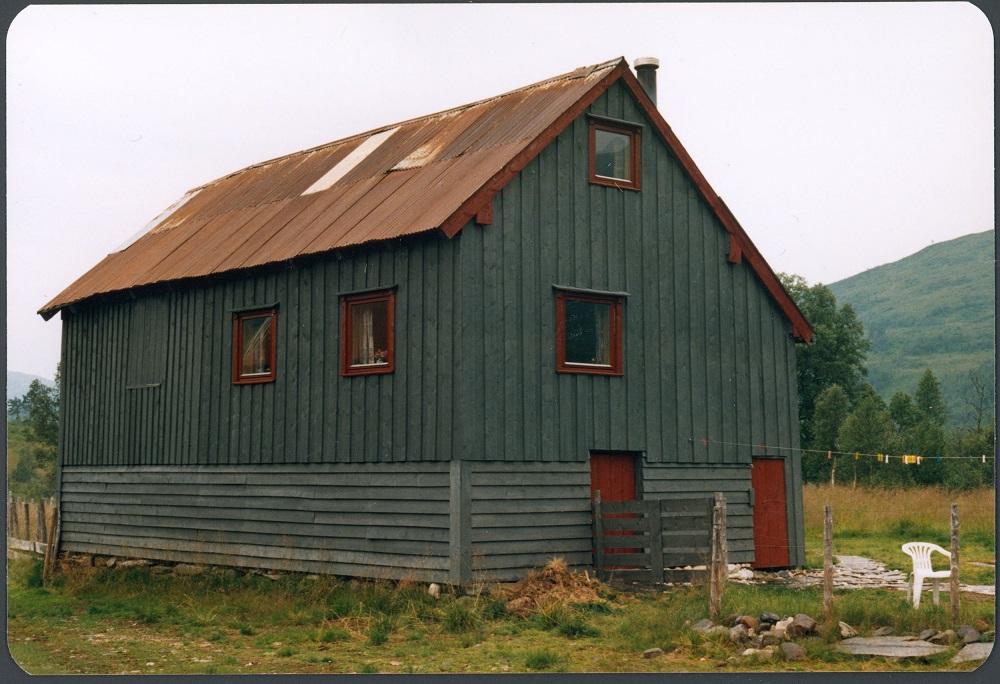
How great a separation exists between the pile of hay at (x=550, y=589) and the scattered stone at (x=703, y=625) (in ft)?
10.4

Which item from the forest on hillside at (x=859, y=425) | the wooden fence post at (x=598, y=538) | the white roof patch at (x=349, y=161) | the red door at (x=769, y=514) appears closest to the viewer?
the wooden fence post at (x=598, y=538)

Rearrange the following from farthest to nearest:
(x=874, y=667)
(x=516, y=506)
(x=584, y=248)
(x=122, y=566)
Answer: (x=122, y=566), (x=584, y=248), (x=516, y=506), (x=874, y=667)

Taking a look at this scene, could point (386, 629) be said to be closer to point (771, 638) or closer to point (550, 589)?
point (550, 589)

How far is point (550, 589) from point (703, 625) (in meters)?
4.10

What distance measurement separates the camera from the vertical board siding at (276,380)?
19.7 metres

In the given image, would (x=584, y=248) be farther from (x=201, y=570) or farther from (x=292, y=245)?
(x=201, y=570)

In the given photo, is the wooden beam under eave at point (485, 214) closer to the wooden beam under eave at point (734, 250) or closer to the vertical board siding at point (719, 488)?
the vertical board siding at point (719, 488)

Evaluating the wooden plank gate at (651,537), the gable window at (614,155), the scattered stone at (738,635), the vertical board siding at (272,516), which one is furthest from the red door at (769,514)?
the scattered stone at (738,635)

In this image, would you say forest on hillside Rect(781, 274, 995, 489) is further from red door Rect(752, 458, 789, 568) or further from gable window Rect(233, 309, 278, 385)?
gable window Rect(233, 309, 278, 385)

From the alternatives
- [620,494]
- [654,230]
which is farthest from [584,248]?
[620,494]

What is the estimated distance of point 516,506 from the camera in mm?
19703

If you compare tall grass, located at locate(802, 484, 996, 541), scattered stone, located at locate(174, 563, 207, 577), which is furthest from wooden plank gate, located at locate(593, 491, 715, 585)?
tall grass, located at locate(802, 484, 996, 541)

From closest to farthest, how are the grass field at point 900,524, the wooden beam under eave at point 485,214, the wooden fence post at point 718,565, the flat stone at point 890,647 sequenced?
the flat stone at point 890,647 → the wooden fence post at point 718,565 → the wooden beam under eave at point 485,214 → the grass field at point 900,524

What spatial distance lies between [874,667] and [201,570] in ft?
45.7
